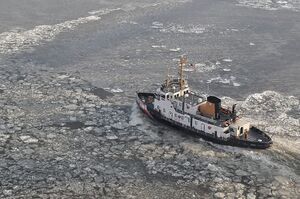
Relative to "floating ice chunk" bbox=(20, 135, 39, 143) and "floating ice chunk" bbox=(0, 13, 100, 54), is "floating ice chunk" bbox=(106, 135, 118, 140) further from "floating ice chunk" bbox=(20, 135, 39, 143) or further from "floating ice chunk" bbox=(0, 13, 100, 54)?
"floating ice chunk" bbox=(0, 13, 100, 54)

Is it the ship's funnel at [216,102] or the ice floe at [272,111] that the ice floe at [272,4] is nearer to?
the ice floe at [272,111]

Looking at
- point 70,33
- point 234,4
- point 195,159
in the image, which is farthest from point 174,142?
point 234,4

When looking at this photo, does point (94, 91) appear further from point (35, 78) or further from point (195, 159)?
point (195, 159)


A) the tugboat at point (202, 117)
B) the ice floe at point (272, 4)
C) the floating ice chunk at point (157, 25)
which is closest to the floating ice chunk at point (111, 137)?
the tugboat at point (202, 117)

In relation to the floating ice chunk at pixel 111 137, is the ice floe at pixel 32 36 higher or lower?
higher

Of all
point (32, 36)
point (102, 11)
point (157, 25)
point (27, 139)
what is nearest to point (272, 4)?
point (157, 25)

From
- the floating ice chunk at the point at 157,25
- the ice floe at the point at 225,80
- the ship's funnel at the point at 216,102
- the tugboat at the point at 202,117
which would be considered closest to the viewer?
the tugboat at the point at 202,117

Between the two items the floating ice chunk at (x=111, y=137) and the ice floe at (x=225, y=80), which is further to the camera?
the ice floe at (x=225, y=80)
